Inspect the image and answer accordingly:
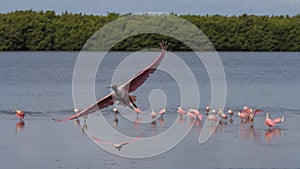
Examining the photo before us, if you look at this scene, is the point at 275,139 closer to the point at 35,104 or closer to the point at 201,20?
the point at 35,104

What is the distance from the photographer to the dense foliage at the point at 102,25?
306ft

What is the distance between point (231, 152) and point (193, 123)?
5153 millimetres

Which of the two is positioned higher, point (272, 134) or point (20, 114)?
point (20, 114)

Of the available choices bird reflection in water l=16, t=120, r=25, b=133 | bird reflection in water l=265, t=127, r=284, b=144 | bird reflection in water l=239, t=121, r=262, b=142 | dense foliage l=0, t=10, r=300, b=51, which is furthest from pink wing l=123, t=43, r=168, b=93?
dense foliage l=0, t=10, r=300, b=51

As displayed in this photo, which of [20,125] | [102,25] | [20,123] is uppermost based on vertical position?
[102,25]

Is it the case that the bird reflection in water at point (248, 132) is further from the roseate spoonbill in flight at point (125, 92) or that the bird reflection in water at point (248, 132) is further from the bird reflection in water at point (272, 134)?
the roseate spoonbill in flight at point (125, 92)

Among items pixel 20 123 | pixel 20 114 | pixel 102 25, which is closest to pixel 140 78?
pixel 20 123

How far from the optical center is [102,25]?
9488 cm

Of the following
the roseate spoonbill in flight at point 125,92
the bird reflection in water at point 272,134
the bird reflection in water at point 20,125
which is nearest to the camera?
the roseate spoonbill in flight at point 125,92

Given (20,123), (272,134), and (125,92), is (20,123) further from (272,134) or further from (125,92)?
(125,92)

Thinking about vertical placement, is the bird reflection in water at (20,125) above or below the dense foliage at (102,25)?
below

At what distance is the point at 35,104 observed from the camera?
1222 inches

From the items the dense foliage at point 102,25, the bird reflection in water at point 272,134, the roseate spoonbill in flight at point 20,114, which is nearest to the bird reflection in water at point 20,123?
the roseate spoonbill in flight at point 20,114

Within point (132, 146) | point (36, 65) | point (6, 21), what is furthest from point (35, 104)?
point (6, 21)
